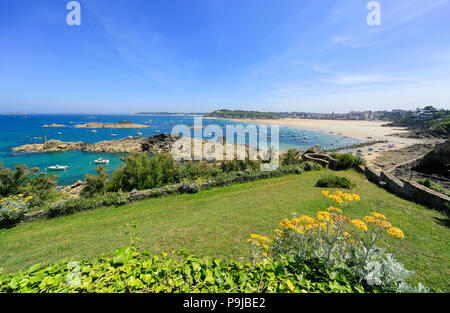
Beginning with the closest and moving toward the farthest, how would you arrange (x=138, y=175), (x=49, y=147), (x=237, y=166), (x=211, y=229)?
1. (x=211, y=229)
2. (x=138, y=175)
3. (x=237, y=166)
4. (x=49, y=147)

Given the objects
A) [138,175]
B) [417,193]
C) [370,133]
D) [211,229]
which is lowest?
[211,229]

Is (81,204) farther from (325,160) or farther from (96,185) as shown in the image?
(325,160)

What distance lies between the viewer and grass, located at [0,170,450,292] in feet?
15.2

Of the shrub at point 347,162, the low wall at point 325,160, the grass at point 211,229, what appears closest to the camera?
the grass at point 211,229

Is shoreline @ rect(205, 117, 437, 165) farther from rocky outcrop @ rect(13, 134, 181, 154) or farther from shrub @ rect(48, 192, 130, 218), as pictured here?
rocky outcrop @ rect(13, 134, 181, 154)

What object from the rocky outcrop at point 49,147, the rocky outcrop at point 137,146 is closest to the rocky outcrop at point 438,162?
the rocky outcrop at point 137,146

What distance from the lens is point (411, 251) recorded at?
4469 millimetres

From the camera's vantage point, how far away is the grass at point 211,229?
4.64 metres

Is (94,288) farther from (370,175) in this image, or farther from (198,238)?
(370,175)

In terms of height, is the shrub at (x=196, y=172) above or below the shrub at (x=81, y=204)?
above

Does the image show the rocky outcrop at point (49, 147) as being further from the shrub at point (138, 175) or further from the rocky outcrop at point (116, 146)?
the shrub at point (138, 175)

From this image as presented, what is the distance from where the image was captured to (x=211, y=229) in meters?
6.11

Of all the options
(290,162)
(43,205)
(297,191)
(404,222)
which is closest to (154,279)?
(404,222)

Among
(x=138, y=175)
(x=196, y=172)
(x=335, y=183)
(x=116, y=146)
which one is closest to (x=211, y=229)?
(x=138, y=175)
